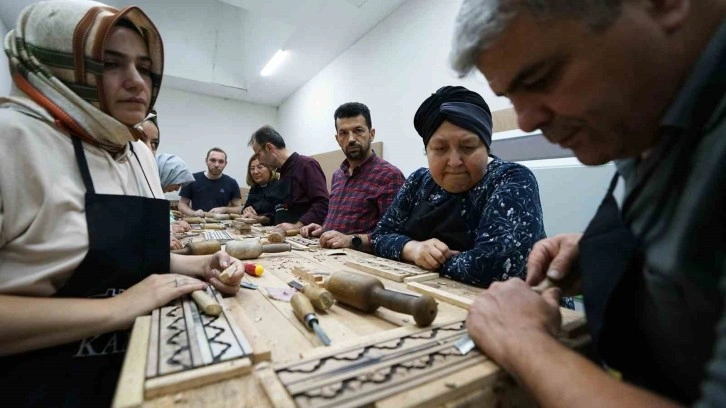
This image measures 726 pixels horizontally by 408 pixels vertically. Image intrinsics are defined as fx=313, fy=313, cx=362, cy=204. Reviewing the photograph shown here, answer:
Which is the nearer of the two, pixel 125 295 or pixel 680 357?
pixel 680 357

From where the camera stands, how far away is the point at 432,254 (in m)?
1.53

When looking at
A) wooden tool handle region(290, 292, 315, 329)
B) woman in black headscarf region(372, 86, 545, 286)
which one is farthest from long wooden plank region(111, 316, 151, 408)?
woman in black headscarf region(372, 86, 545, 286)

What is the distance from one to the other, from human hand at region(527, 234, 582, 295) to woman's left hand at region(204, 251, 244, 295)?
1034mm

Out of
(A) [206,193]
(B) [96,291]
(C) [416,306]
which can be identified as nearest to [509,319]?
(C) [416,306]

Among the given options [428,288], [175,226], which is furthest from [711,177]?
[175,226]

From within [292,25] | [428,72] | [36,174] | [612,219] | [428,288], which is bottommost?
[428,288]

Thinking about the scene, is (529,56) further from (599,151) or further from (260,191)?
(260,191)

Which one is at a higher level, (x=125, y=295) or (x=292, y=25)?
(x=292, y=25)

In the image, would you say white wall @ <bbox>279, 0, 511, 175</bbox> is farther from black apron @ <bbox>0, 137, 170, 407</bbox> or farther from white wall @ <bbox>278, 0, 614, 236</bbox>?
black apron @ <bbox>0, 137, 170, 407</bbox>

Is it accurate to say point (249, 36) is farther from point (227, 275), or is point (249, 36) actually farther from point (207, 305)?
point (207, 305)

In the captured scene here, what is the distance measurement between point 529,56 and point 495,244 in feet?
3.03

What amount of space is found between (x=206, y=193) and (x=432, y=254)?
5965 millimetres

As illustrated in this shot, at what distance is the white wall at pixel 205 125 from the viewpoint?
8.27m

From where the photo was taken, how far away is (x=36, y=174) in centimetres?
94
